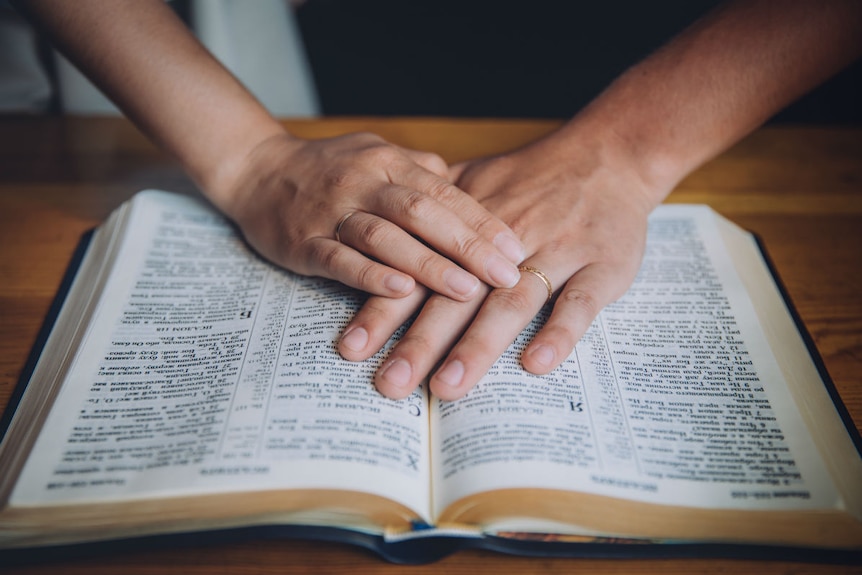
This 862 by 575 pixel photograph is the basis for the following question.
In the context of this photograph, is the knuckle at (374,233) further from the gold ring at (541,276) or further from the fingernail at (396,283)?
the gold ring at (541,276)

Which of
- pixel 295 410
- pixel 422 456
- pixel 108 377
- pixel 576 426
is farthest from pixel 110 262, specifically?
pixel 576 426

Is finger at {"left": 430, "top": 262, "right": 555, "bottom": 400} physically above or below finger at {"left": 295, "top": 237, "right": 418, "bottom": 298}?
below

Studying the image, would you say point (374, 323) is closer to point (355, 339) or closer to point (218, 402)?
point (355, 339)

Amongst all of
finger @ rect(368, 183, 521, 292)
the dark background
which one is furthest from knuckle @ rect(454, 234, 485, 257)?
the dark background

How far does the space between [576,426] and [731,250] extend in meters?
0.38

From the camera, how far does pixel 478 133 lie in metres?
0.98

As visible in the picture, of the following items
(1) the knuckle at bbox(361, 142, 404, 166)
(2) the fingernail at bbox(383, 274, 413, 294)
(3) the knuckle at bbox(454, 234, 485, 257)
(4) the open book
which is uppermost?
(1) the knuckle at bbox(361, 142, 404, 166)

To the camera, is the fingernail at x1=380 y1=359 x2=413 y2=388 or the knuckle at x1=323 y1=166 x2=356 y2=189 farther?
the knuckle at x1=323 y1=166 x2=356 y2=189

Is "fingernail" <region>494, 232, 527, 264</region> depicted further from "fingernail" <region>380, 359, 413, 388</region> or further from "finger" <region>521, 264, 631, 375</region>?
"fingernail" <region>380, 359, 413, 388</region>

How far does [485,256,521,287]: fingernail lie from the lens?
619 millimetres

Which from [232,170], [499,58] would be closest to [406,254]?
[232,170]

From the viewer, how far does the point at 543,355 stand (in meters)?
0.57

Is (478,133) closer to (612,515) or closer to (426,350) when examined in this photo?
(426,350)

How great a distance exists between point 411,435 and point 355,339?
0.36ft
